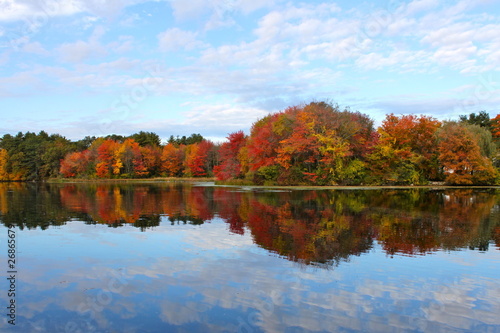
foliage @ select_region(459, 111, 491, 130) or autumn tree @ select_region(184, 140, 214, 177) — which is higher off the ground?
foliage @ select_region(459, 111, 491, 130)

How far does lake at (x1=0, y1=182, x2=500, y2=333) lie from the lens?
6.26 metres

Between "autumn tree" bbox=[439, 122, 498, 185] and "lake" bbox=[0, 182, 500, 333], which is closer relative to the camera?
"lake" bbox=[0, 182, 500, 333]

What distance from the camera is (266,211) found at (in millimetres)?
20281

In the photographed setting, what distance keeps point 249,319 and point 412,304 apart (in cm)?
301

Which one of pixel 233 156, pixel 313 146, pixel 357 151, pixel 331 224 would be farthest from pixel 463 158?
pixel 331 224

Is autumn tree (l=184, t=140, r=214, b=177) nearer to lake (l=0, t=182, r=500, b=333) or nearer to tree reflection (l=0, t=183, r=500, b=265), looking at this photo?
tree reflection (l=0, t=183, r=500, b=265)

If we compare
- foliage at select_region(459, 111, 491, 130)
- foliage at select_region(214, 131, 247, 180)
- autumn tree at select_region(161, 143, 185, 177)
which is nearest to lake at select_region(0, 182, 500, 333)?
foliage at select_region(214, 131, 247, 180)

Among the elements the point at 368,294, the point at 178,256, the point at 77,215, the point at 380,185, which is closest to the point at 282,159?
the point at 380,185

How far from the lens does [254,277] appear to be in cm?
842

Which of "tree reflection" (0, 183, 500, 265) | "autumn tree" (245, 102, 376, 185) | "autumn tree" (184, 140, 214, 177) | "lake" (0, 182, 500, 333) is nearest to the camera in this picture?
"lake" (0, 182, 500, 333)

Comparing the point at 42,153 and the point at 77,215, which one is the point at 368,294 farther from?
the point at 42,153

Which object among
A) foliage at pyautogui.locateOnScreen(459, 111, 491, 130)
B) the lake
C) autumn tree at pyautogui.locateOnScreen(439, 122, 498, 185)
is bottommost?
the lake

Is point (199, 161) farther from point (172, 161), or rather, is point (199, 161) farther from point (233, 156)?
point (233, 156)

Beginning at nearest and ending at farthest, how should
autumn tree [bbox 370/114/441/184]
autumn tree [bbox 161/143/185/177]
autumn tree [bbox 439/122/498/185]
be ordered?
autumn tree [bbox 439/122/498/185], autumn tree [bbox 370/114/441/184], autumn tree [bbox 161/143/185/177]
